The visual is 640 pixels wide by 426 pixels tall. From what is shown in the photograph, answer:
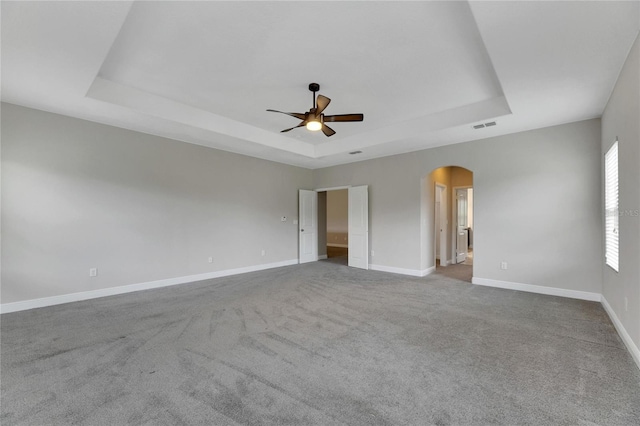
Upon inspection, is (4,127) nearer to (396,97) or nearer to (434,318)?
(396,97)

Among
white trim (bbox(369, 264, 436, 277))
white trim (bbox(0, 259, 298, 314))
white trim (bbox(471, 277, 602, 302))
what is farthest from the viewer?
white trim (bbox(369, 264, 436, 277))

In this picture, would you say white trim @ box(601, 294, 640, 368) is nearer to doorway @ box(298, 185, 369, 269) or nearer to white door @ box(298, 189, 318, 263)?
doorway @ box(298, 185, 369, 269)

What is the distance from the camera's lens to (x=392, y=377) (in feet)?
7.18

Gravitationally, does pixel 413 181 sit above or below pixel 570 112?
below

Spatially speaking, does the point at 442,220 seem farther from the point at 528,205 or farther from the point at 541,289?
the point at 541,289

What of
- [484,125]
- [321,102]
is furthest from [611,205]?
[321,102]

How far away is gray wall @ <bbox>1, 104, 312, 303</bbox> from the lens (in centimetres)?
374

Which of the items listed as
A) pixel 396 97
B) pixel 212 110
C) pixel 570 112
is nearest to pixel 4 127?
pixel 212 110

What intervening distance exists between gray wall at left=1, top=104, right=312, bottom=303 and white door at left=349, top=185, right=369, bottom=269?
92.0 inches

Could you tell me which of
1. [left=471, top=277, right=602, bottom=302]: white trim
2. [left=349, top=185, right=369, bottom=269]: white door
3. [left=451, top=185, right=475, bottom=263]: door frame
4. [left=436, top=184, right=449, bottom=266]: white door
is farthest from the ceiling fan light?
[left=451, top=185, right=475, bottom=263]: door frame

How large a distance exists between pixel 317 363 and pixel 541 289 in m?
4.17

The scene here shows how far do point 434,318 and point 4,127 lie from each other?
6091mm

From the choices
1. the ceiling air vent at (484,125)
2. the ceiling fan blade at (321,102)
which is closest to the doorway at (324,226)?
the ceiling air vent at (484,125)

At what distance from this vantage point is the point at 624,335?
2719mm
